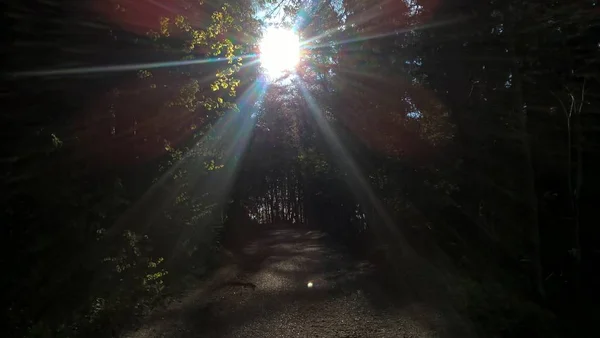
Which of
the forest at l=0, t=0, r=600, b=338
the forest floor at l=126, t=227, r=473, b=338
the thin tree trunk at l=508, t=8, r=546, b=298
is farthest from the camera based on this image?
the thin tree trunk at l=508, t=8, r=546, b=298

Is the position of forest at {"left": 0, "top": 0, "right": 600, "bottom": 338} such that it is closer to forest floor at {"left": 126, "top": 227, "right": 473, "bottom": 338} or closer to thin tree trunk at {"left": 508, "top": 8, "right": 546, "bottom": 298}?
thin tree trunk at {"left": 508, "top": 8, "right": 546, "bottom": 298}

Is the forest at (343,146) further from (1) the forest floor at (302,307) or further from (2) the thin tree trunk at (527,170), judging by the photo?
(1) the forest floor at (302,307)

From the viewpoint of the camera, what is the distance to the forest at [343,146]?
10.2ft

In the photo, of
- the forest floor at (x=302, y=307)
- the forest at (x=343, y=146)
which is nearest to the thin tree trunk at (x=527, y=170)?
the forest at (x=343, y=146)

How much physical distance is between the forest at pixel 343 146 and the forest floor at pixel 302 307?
17.7 inches

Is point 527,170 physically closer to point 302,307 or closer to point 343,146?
point 302,307

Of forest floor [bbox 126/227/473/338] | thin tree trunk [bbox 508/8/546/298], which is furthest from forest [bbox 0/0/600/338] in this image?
forest floor [bbox 126/227/473/338]

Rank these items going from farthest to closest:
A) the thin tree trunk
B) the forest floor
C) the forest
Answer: the thin tree trunk
the forest floor
the forest

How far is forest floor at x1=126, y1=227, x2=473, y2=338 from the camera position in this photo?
5.36m

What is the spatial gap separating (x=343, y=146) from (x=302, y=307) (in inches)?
186

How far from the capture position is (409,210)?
7891 millimetres

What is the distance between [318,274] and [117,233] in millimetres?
5881

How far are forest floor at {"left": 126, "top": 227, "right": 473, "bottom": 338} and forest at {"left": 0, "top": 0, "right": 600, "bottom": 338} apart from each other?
1.48 feet

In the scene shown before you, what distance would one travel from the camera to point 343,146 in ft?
33.6
